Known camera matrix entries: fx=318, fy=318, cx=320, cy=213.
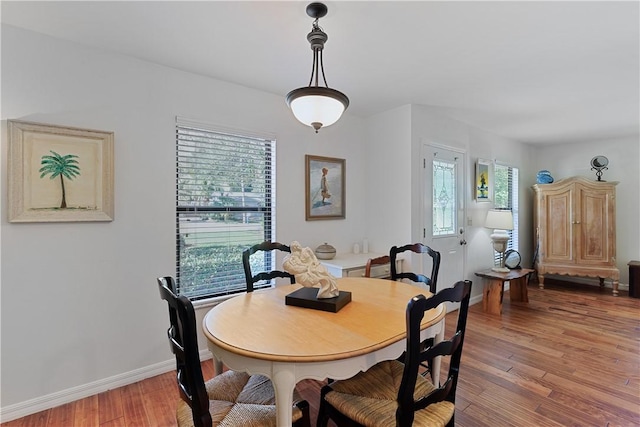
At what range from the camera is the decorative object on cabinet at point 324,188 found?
11.5 ft

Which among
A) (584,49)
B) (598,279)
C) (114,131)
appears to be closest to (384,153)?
(584,49)

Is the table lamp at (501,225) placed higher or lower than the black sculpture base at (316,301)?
higher

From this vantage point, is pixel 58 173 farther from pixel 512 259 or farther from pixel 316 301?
pixel 512 259

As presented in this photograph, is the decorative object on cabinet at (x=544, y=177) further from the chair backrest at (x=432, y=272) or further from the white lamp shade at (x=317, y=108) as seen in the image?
the white lamp shade at (x=317, y=108)

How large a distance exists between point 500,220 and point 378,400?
3.78m

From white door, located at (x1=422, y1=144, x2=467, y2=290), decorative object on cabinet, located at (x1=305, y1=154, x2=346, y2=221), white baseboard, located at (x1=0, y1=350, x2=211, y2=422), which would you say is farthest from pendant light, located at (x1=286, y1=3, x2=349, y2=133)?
white baseboard, located at (x1=0, y1=350, x2=211, y2=422)

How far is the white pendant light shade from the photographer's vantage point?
1.73 metres

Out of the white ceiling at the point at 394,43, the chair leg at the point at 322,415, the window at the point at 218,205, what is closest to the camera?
the chair leg at the point at 322,415

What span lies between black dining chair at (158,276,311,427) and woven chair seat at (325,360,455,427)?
0.63 feet

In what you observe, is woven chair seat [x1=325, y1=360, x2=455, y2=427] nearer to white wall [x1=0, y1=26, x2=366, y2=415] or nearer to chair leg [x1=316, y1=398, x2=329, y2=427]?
chair leg [x1=316, y1=398, x2=329, y2=427]

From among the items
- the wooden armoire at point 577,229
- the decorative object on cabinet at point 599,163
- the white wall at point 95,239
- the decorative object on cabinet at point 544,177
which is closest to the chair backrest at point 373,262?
the white wall at point 95,239

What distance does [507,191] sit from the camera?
5.28m

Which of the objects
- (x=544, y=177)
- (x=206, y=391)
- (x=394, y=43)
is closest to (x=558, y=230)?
(x=544, y=177)

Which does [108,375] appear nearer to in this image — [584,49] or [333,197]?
[333,197]
